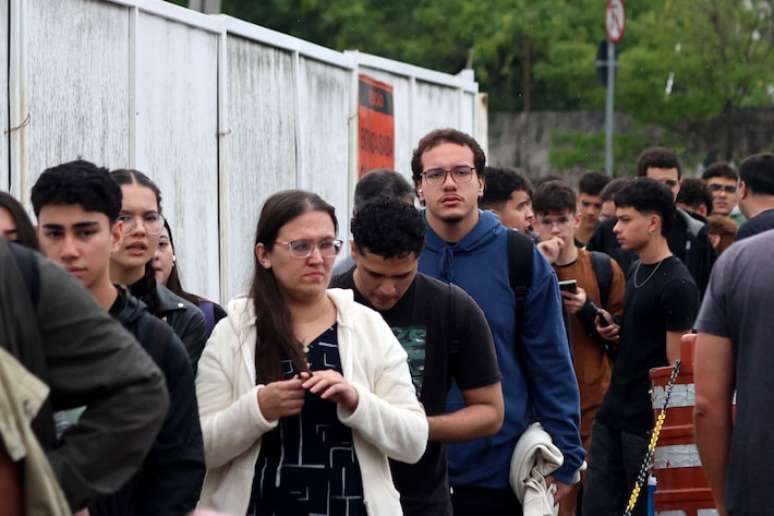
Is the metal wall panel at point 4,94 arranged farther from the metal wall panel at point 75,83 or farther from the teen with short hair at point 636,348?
the teen with short hair at point 636,348

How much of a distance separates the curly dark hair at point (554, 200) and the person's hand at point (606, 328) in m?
0.98

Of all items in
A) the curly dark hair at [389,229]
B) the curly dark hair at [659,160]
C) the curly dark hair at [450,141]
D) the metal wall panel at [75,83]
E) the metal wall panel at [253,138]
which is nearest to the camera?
the curly dark hair at [389,229]

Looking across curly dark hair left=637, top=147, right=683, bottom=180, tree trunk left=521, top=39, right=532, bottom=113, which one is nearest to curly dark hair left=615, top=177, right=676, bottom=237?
curly dark hair left=637, top=147, right=683, bottom=180

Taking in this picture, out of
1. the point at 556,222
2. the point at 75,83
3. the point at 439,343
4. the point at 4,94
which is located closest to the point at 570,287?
the point at 556,222

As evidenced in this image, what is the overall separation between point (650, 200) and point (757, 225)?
0.80 metres

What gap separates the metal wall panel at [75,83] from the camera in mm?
8367

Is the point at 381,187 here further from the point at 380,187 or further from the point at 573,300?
the point at 573,300

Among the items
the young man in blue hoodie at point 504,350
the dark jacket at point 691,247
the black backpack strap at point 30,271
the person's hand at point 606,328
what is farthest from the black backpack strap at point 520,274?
the dark jacket at point 691,247

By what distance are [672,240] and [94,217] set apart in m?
7.42

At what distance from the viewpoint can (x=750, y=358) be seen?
571 centimetres

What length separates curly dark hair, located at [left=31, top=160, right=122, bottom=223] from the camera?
5.21 metres

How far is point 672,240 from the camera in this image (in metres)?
12.1

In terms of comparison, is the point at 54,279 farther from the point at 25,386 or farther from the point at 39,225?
the point at 39,225

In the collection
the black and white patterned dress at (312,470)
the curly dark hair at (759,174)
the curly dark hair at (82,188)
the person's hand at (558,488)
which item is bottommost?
the person's hand at (558,488)
